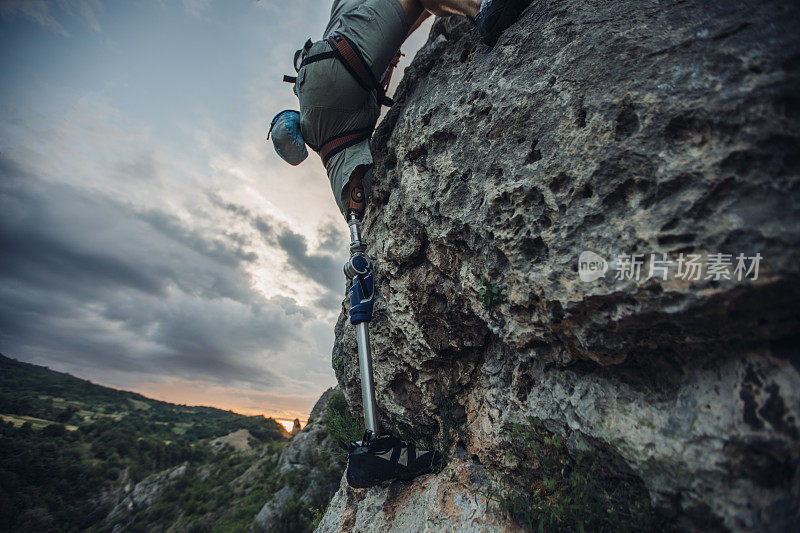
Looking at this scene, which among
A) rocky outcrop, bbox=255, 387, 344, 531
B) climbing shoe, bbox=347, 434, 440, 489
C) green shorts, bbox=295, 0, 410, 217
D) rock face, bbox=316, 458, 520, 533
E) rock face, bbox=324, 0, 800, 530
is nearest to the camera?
rock face, bbox=324, 0, 800, 530

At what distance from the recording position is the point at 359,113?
4.55 metres

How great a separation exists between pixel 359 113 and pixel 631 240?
12.6 ft

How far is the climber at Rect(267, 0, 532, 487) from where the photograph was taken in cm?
343

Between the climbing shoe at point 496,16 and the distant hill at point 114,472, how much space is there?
65.7 ft

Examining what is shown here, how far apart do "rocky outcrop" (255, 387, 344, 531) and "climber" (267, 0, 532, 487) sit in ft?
26.8

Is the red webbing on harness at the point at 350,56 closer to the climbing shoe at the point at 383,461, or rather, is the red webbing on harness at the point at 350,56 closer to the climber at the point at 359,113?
the climber at the point at 359,113

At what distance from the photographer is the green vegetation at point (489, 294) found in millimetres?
2869

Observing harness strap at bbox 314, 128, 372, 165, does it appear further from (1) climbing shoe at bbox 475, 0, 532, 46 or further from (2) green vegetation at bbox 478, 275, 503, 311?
(2) green vegetation at bbox 478, 275, 503, 311

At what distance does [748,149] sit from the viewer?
1798 mm

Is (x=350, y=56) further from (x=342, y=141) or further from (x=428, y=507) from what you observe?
(x=428, y=507)

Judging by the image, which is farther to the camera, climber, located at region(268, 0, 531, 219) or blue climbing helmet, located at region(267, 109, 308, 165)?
blue climbing helmet, located at region(267, 109, 308, 165)

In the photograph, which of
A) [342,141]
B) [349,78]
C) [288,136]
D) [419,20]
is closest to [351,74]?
[349,78]

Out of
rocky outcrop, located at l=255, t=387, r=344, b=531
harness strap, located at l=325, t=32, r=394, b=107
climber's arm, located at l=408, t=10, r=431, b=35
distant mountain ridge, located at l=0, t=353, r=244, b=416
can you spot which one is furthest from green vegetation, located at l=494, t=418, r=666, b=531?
distant mountain ridge, located at l=0, t=353, r=244, b=416

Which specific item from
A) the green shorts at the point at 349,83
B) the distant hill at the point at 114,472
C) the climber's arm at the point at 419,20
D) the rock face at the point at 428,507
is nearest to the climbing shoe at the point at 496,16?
the green shorts at the point at 349,83
